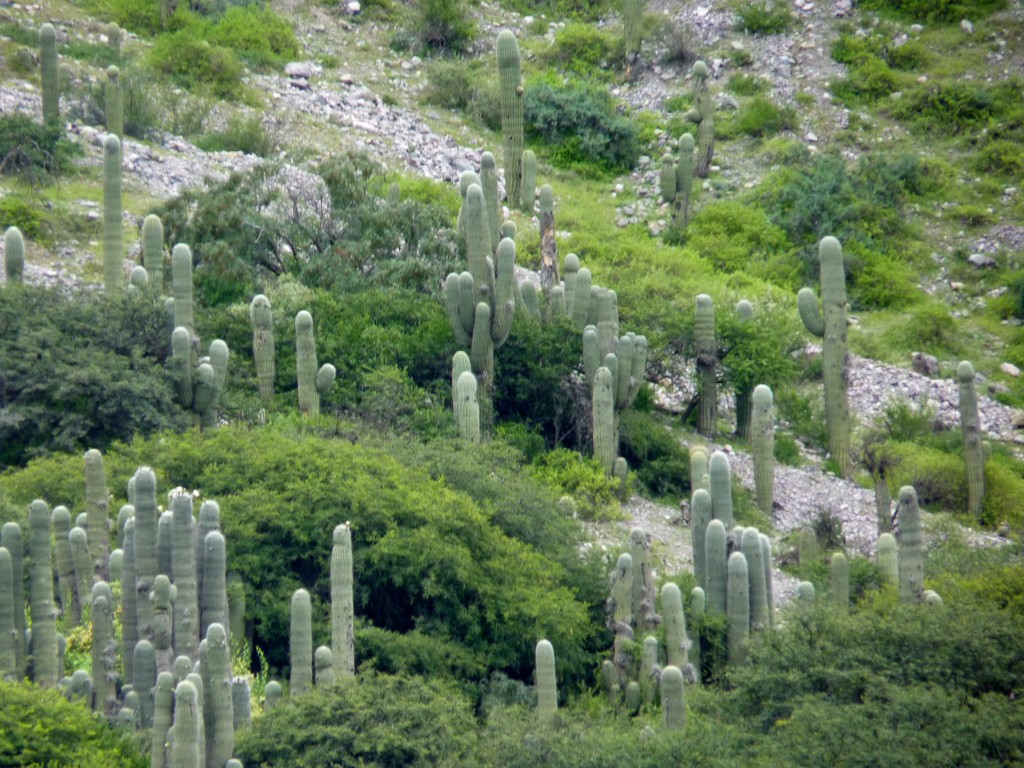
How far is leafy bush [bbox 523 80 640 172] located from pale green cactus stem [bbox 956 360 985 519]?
14449 mm

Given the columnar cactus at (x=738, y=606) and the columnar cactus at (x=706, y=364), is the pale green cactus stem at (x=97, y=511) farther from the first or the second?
the columnar cactus at (x=706, y=364)

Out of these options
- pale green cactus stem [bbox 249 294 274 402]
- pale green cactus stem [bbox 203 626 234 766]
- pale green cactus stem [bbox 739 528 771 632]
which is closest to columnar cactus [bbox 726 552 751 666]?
pale green cactus stem [bbox 739 528 771 632]

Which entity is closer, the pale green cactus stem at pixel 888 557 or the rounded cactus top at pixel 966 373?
the pale green cactus stem at pixel 888 557

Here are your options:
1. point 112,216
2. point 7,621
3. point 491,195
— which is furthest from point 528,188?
point 7,621

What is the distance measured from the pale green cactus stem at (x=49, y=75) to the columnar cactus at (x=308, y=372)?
10.6 metres

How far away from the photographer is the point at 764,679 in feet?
58.0

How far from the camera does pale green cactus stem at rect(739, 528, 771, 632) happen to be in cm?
1972

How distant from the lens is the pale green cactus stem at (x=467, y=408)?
83.2 feet

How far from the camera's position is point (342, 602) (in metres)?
17.8

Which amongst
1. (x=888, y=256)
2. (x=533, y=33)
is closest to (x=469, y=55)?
(x=533, y=33)

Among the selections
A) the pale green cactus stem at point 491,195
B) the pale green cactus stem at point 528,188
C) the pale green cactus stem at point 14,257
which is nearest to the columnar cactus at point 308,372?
the pale green cactus stem at point 491,195

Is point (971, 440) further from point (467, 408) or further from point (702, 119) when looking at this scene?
point (702, 119)

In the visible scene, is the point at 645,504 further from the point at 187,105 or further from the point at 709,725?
the point at 187,105

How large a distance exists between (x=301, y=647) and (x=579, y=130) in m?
25.6
